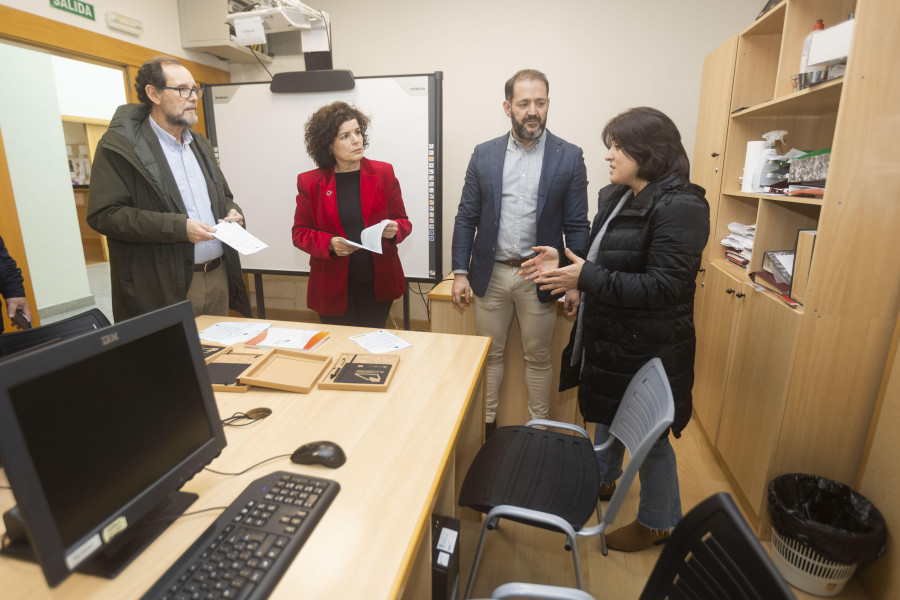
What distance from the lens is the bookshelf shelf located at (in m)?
1.47

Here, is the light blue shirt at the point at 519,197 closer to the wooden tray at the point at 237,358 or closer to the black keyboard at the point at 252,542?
the wooden tray at the point at 237,358

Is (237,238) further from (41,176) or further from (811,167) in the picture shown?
(41,176)

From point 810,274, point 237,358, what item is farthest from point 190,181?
point 810,274

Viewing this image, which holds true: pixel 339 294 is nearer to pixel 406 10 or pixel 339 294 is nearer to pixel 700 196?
pixel 700 196

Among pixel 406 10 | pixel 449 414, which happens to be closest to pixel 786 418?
pixel 449 414

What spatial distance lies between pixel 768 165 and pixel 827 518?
1.38 metres

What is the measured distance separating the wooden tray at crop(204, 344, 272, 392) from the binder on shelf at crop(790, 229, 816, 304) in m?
1.80

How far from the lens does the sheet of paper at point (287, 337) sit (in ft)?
5.57

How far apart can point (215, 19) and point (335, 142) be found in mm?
2005

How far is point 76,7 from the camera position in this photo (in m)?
2.69

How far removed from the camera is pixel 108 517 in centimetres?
75

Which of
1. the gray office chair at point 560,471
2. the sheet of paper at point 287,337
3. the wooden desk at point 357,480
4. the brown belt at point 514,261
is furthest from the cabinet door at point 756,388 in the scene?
the sheet of paper at point 287,337

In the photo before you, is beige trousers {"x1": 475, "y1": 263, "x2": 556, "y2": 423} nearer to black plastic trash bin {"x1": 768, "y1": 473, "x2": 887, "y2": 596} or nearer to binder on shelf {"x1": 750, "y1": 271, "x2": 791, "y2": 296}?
binder on shelf {"x1": 750, "y1": 271, "x2": 791, "y2": 296}

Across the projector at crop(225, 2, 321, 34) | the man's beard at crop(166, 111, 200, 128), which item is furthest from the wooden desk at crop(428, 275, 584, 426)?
the projector at crop(225, 2, 321, 34)
